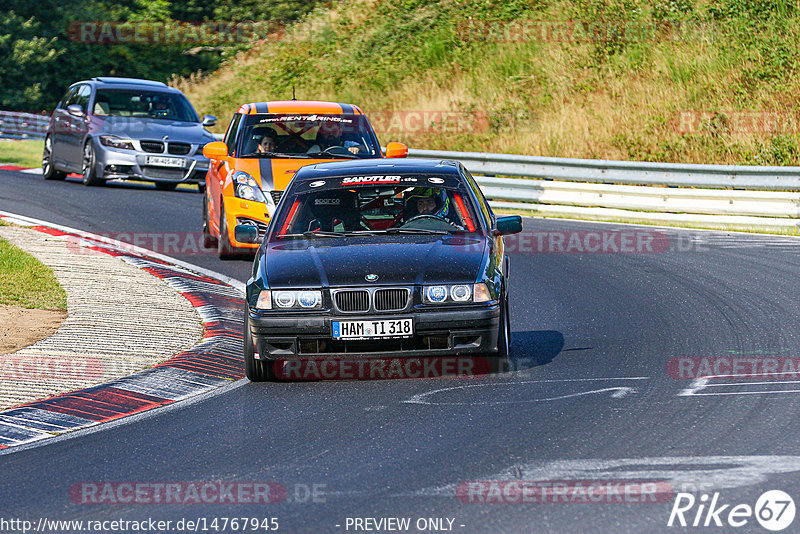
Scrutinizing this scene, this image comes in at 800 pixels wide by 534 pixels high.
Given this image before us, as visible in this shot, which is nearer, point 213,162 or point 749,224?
point 213,162

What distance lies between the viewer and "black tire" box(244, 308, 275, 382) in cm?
859

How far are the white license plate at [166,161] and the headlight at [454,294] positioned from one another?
13353 mm

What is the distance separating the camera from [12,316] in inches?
428

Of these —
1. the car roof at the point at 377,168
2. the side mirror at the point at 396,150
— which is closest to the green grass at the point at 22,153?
the side mirror at the point at 396,150

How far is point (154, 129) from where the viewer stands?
2144cm

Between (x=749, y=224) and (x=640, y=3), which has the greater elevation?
(x=640, y=3)

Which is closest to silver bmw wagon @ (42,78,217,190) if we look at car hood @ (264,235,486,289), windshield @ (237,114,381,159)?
windshield @ (237,114,381,159)

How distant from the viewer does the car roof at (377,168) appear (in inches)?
395

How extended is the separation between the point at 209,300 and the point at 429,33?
24794 mm

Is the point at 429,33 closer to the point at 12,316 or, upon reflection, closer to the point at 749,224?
the point at 749,224

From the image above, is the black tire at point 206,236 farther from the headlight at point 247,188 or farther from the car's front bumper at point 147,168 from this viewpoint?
the car's front bumper at point 147,168

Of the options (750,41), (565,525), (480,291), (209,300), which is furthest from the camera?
(750,41)

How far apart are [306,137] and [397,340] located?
7.48 meters

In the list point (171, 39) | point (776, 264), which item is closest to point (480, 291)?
point (776, 264)
